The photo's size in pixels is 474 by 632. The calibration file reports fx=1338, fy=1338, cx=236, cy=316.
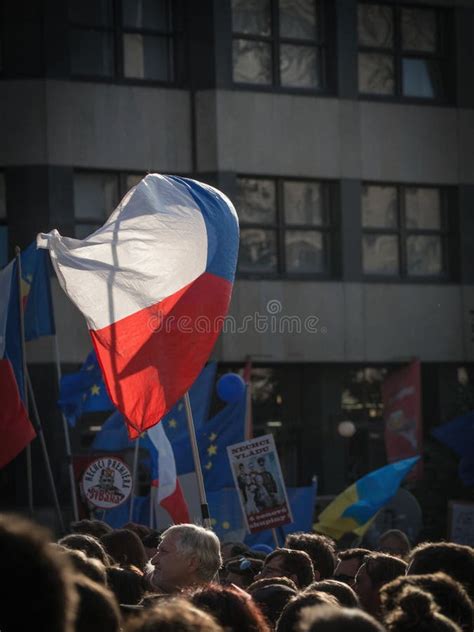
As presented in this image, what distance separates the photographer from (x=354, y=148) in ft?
71.2

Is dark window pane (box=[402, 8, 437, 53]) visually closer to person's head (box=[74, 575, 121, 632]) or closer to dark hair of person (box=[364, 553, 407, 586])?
dark hair of person (box=[364, 553, 407, 586])


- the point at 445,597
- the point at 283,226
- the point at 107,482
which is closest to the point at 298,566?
the point at 445,597

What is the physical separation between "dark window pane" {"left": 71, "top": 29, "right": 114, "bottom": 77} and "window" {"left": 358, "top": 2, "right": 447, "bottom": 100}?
4.33m

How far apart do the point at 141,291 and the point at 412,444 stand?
41.1 ft

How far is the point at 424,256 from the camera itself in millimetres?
22406

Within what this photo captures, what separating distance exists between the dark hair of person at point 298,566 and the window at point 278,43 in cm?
1466

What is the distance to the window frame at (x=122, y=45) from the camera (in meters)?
20.2

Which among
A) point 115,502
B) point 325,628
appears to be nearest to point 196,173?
point 115,502

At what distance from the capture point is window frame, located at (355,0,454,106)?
22141 mm

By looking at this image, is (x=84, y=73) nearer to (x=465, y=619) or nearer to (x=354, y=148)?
(x=354, y=148)

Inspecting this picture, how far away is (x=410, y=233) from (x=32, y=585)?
65.6 ft

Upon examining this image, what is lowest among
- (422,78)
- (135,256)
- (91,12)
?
(135,256)

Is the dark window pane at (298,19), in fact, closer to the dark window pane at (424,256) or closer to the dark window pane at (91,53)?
the dark window pane at (91,53)

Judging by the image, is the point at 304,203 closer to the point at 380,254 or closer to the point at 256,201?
the point at 256,201
